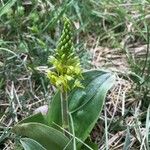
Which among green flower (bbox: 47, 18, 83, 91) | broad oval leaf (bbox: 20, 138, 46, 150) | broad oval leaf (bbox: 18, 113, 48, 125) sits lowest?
broad oval leaf (bbox: 20, 138, 46, 150)

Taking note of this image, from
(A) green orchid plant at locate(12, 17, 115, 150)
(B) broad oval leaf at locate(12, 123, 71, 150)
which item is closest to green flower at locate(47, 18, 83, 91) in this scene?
(A) green orchid plant at locate(12, 17, 115, 150)

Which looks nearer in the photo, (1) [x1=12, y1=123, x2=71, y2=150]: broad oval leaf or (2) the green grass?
(1) [x1=12, y1=123, x2=71, y2=150]: broad oval leaf

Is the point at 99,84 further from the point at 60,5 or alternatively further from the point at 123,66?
the point at 60,5

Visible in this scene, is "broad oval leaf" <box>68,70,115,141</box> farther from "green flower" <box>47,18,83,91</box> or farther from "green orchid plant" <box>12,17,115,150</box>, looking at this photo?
"green flower" <box>47,18,83,91</box>

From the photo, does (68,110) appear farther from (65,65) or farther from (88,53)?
(88,53)

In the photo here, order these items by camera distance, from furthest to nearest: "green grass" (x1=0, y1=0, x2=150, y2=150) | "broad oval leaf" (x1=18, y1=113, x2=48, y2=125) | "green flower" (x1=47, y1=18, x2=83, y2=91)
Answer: "green grass" (x1=0, y1=0, x2=150, y2=150)
"broad oval leaf" (x1=18, y1=113, x2=48, y2=125)
"green flower" (x1=47, y1=18, x2=83, y2=91)

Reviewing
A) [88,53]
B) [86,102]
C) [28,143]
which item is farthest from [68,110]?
[88,53]

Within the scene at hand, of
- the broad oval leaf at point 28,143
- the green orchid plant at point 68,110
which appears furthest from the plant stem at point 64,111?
the broad oval leaf at point 28,143

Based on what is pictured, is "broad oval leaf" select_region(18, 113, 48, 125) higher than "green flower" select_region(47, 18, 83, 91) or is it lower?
lower
